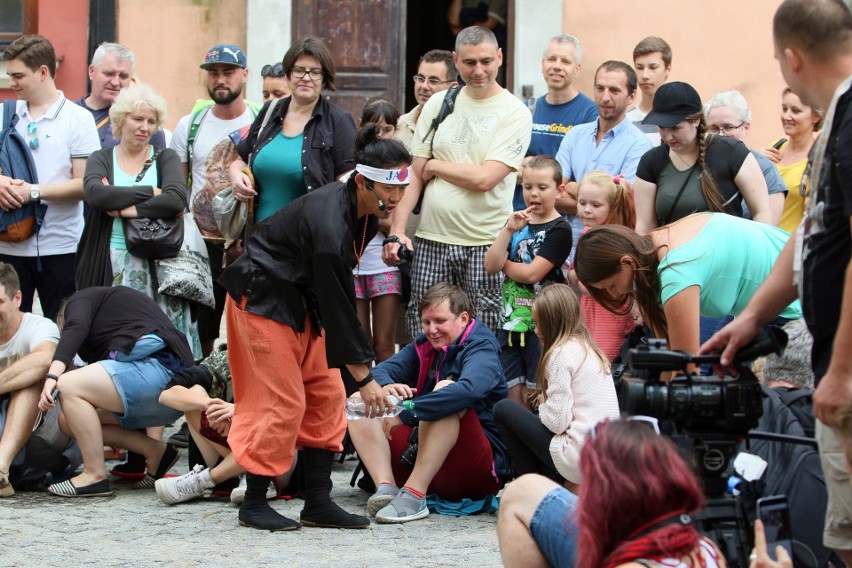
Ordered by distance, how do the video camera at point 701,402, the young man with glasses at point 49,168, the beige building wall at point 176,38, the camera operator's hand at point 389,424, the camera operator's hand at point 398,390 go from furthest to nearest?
the beige building wall at point 176,38 → the young man with glasses at point 49,168 → the camera operator's hand at point 389,424 → the camera operator's hand at point 398,390 → the video camera at point 701,402

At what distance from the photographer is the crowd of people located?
16.8 ft

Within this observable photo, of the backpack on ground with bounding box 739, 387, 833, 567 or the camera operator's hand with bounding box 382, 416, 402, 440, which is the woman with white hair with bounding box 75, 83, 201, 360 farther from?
the backpack on ground with bounding box 739, 387, 833, 567

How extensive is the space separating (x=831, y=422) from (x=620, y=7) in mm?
8138

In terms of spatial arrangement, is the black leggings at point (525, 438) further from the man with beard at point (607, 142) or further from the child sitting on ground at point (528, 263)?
the man with beard at point (607, 142)

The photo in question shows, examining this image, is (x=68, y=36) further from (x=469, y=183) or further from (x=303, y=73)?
(x=469, y=183)

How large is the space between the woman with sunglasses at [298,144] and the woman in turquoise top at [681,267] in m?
2.25

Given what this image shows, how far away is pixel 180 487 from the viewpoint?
5898mm

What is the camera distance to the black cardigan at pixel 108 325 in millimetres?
6188

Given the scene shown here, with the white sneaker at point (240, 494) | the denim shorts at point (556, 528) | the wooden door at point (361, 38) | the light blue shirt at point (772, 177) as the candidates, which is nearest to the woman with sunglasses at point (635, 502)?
the denim shorts at point (556, 528)

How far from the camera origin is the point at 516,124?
6.71 metres

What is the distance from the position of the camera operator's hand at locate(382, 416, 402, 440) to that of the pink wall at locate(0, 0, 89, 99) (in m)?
6.18

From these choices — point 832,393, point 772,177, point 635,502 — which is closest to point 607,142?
point 772,177

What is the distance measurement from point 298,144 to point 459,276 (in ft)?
3.57

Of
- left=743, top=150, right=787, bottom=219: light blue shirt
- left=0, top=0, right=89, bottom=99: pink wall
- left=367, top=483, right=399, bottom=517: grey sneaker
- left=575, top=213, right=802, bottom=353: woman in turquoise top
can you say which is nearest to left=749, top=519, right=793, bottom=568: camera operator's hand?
left=575, top=213, right=802, bottom=353: woman in turquoise top
